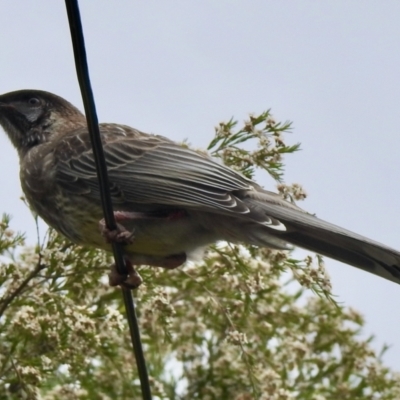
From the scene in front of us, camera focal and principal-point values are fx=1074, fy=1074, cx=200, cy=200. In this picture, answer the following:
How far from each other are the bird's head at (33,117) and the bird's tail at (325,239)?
1643 mm

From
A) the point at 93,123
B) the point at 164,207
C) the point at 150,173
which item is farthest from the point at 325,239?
the point at 93,123

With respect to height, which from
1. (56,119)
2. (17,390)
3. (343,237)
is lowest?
(17,390)

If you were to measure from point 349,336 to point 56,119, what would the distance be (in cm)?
225

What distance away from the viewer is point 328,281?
5219 mm

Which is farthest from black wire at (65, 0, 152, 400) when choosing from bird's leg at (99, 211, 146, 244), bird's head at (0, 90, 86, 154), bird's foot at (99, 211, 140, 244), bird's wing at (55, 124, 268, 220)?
bird's head at (0, 90, 86, 154)

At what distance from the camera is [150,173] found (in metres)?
5.48

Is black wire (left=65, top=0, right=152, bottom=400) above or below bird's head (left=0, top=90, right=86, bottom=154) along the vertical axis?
below

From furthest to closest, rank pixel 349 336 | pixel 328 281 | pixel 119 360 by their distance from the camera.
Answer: pixel 349 336, pixel 119 360, pixel 328 281

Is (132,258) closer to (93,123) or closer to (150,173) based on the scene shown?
(150,173)

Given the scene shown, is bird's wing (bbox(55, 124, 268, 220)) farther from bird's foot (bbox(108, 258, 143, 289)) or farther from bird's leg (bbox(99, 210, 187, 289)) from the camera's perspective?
bird's foot (bbox(108, 258, 143, 289))

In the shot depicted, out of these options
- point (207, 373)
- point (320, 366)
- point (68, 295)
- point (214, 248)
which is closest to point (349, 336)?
point (320, 366)

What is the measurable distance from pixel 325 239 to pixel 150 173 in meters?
1.04

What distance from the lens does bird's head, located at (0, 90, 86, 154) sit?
6325mm

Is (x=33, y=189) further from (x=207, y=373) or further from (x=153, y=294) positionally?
(x=207, y=373)
